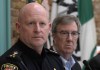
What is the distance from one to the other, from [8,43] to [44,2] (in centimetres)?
54

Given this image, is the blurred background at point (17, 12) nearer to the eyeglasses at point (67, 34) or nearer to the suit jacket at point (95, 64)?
the eyeglasses at point (67, 34)

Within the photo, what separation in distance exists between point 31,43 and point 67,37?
1.70 feet

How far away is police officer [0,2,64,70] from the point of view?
1807mm

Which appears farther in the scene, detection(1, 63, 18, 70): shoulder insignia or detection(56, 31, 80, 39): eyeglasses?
detection(56, 31, 80, 39): eyeglasses

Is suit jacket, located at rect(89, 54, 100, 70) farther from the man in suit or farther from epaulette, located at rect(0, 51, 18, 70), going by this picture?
epaulette, located at rect(0, 51, 18, 70)

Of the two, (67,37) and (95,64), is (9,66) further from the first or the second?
(67,37)

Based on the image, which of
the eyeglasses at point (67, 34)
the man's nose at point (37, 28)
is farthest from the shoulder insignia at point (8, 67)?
the eyeglasses at point (67, 34)

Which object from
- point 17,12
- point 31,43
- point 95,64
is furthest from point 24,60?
point 17,12

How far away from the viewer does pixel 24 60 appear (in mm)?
1829

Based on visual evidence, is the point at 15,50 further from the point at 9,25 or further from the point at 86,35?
the point at 86,35

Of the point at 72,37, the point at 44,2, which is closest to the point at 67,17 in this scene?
the point at 72,37

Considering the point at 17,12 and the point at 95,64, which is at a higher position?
the point at 17,12

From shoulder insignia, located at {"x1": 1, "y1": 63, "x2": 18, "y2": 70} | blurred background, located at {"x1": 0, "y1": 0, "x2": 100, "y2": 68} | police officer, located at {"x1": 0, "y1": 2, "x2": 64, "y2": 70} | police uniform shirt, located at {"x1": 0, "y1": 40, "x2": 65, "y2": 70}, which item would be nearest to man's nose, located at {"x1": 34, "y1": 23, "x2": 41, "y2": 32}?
police officer, located at {"x1": 0, "y1": 2, "x2": 64, "y2": 70}

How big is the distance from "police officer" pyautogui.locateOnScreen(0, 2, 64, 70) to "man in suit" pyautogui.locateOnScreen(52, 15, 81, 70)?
35cm
